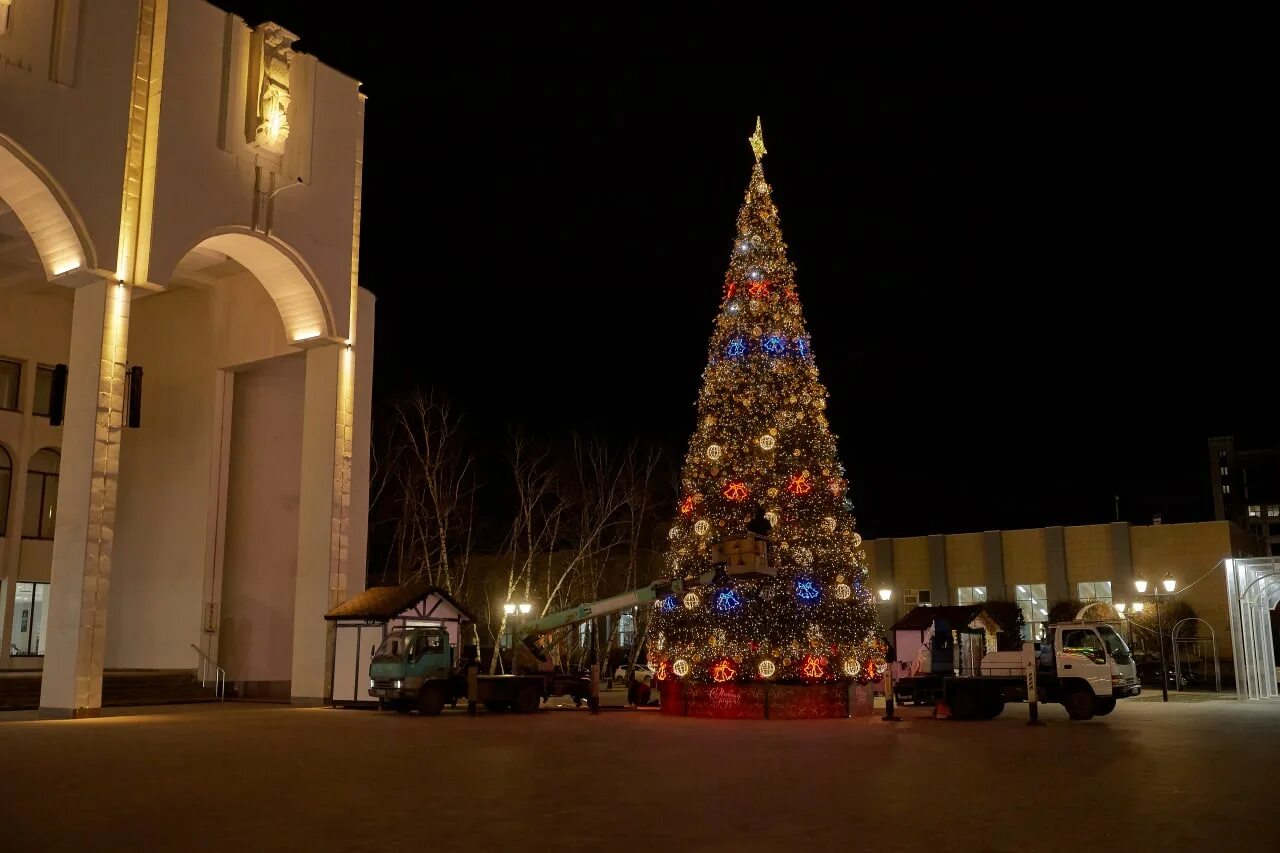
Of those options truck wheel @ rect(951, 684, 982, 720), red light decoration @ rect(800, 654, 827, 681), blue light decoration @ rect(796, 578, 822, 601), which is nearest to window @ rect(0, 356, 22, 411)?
blue light decoration @ rect(796, 578, 822, 601)

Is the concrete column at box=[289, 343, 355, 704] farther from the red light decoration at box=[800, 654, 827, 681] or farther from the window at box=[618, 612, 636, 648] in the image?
the window at box=[618, 612, 636, 648]

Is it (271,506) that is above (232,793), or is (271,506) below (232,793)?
above

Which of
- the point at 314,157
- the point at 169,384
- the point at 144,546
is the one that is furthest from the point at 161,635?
the point at 314,157

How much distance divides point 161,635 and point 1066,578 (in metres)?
45.7

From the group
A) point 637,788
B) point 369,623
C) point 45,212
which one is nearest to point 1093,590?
point 369,623

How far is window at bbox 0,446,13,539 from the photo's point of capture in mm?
30734

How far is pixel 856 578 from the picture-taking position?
910 inches

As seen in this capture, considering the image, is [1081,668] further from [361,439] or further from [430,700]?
[361,439]

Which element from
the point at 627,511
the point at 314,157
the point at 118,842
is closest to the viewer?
the point at 118,842

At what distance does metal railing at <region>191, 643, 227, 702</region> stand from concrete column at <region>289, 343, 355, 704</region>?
9.42 feet

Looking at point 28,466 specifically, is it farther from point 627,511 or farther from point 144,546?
point 627,511

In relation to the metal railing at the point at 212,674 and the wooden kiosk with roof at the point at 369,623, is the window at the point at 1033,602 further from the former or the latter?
the metal railing at the point at 212,674

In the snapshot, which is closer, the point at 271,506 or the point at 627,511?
the point at 271,506

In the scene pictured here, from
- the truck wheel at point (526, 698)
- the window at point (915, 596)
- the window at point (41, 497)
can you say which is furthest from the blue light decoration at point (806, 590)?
the window at point (915, 596)
